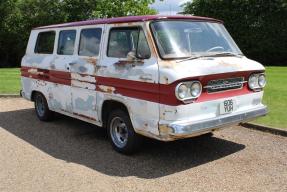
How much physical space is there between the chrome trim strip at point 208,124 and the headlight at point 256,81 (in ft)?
1.29

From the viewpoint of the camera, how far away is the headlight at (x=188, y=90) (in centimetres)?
595

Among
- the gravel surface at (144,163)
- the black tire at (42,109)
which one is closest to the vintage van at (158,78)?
the gravel surface at (144,163)

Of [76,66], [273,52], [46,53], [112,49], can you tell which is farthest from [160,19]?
[273,52]

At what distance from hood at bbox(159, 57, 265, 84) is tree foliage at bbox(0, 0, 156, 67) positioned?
97.1ft

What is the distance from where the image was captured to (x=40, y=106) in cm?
1012

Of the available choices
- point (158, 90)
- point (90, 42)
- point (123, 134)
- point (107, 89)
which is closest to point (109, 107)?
point (107, 89)

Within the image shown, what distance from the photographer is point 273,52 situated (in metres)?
29.3

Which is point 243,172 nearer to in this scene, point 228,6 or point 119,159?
point 119,159

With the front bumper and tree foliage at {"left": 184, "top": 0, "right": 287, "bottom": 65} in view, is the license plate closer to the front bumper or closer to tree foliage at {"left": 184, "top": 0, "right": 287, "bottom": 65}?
the front bumper

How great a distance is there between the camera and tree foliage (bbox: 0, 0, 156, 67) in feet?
113

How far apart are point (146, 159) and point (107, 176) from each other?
90cm

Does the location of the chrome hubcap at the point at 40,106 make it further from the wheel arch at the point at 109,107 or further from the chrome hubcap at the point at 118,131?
the chrome hubcap at the point at 118,131

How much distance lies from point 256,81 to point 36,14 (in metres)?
31.2

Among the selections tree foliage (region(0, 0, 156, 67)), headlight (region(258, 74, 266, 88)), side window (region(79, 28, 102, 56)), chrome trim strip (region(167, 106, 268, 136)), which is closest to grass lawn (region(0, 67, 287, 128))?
headlight (region(258, 74, 266, 88))
